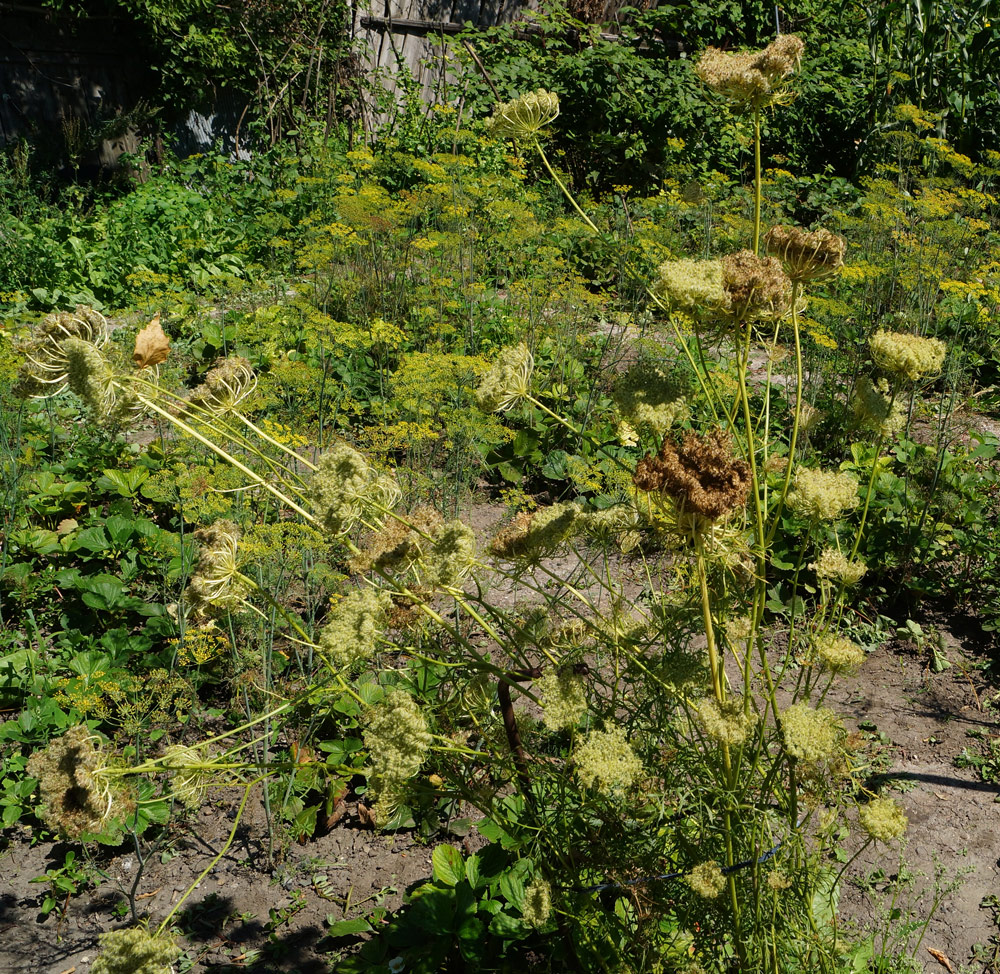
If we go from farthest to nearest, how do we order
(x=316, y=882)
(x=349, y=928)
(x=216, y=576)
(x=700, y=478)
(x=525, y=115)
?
(x=316, y=882) → (x=349, y=928) → (x=525, y=115) → (x=216, y=576) → (x=700, y=478)

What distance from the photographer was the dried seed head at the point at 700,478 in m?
1.17

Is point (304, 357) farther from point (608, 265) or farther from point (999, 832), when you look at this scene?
point (999, 832)

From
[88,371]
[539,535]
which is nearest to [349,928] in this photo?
[539,535]

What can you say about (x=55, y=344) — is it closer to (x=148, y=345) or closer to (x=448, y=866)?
(x=148, y=345)

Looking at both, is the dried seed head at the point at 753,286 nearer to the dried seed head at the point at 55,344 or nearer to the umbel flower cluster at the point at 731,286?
the umbel flower cluster at the point at 731,286

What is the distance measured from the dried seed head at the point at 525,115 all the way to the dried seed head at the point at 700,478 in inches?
34.2

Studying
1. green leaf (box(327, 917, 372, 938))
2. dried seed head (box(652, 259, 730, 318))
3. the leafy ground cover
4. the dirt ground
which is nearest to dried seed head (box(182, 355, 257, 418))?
the leafy ground cover

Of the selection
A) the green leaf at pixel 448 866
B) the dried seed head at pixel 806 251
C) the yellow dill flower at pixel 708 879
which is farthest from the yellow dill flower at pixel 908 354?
the green leaf at pixel 448 866

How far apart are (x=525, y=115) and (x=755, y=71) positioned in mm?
489

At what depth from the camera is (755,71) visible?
147 centimetres

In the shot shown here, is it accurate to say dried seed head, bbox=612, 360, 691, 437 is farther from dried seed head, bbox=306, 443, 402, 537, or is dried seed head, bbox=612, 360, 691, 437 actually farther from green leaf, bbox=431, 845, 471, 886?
green leaf, bbox=431, 845, 471, 886

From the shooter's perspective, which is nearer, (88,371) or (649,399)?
(88,371)

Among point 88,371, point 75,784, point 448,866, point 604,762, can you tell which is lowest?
point 448,866

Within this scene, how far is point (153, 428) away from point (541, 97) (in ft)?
12.9
